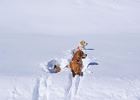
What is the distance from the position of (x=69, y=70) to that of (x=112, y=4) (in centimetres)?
595

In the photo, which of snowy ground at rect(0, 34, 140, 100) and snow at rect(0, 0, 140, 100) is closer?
snowy ground at rect(0, 34, 140, 100)

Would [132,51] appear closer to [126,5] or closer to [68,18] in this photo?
[68,18]

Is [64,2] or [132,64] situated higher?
[64,2]

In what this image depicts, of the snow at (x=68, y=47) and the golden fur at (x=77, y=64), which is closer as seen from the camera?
the golden fur at (x=77, y=64)

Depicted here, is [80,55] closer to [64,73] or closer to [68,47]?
[64,73]

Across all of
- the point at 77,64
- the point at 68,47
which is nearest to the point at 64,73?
the point at 77,64

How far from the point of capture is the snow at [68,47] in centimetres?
765

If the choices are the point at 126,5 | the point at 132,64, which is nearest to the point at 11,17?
the point at 126,5

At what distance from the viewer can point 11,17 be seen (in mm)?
11906

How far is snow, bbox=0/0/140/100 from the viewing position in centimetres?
765

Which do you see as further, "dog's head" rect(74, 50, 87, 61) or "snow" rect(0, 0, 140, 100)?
"snow" rect(0, 0, 140, 100)

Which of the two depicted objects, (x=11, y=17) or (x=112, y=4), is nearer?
(x=11, y=17)

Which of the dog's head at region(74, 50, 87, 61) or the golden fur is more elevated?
the dog's head at region(74, 50, 87, 61)

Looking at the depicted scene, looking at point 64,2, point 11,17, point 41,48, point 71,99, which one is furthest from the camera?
point 64,2
